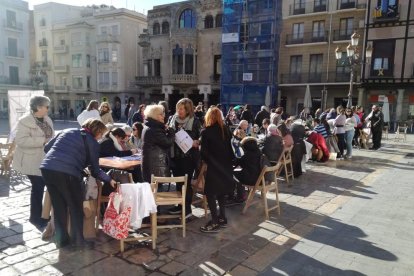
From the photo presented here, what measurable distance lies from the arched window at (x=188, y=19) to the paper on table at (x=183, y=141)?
28.9 meters

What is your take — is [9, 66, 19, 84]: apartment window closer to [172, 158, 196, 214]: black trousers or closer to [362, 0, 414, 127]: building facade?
[362, 0, 414, 127]: building facade

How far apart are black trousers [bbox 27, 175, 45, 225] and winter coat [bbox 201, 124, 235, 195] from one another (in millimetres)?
2290

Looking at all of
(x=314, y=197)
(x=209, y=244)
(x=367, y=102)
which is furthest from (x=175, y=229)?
(x=367, y=102)

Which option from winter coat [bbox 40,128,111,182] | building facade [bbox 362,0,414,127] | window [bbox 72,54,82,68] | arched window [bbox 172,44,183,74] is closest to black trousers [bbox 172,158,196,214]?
winter coat [bbox 40,128,111,182]

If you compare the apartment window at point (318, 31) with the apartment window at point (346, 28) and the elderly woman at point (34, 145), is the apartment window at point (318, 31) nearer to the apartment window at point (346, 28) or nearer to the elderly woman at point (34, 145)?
the apartment window at point (346, 28)

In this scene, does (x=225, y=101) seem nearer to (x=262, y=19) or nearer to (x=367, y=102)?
(x=262, y=19)

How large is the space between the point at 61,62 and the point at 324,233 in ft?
144

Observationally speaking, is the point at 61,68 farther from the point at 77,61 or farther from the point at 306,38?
the point at 306,38

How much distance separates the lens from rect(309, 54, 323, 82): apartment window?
Result: 26.0 metres

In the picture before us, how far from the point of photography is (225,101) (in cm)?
2853

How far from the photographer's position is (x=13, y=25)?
118ft

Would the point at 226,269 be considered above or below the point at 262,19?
below

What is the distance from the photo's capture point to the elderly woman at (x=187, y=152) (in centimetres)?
473

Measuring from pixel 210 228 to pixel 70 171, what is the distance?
1917mm
